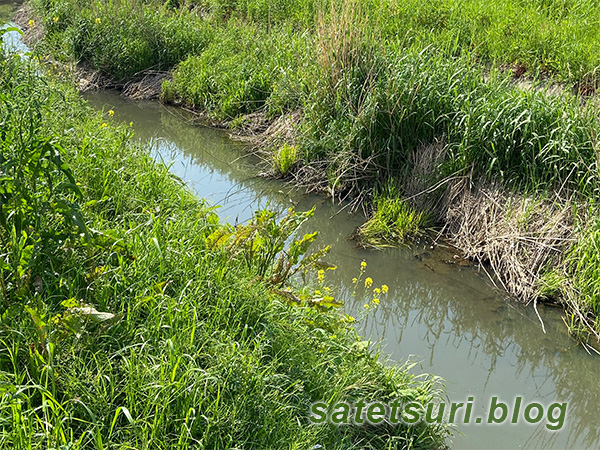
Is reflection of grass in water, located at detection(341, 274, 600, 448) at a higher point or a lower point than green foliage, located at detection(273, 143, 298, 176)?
lower

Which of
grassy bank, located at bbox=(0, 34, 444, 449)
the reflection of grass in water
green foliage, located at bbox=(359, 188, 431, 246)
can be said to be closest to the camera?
grassy bank, located at bbox=(0, 34, 444, 449)

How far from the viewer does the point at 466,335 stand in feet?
15.5

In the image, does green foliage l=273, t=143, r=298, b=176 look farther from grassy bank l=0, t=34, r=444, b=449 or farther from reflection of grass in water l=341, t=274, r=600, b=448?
grassy bank l=0, t=34, r=444, b=449

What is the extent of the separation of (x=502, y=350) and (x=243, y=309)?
7.13 feet

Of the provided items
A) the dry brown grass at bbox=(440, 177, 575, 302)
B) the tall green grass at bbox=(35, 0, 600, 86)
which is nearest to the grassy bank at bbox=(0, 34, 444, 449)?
the dry brown grass at bbox=(440, 177, 575, 302)

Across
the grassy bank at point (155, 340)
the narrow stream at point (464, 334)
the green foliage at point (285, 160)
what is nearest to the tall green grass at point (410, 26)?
the green foliage at point (285, 160)

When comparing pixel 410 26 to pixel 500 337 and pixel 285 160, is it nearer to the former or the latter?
pixel 285 160

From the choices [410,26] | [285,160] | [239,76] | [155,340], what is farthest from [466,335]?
[239,76]

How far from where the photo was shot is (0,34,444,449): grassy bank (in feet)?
8.48

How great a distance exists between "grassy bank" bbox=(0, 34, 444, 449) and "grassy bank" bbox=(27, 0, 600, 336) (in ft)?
7.15

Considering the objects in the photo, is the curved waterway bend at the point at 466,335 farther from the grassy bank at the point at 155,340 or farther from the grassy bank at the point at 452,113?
A: the grassy bank at the point at 155,340

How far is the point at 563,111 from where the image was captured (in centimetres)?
566

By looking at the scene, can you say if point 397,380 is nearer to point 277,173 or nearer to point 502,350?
point 502,350

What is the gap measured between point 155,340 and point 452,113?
426cm
